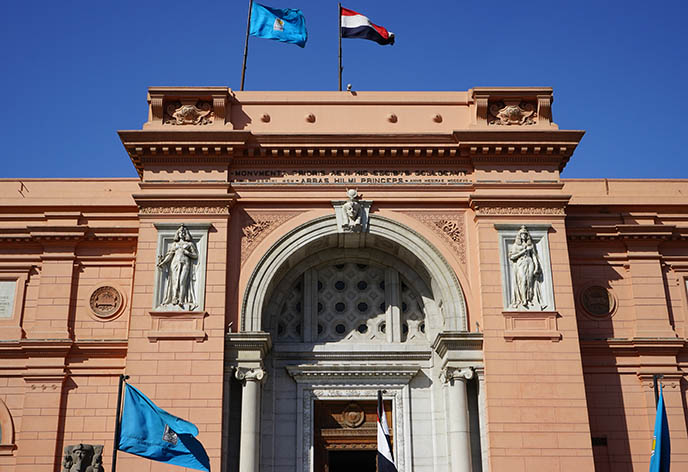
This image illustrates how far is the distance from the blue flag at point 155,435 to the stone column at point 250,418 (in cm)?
301

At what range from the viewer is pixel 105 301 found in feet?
74.1

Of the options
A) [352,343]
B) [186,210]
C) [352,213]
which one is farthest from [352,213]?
[186,210]

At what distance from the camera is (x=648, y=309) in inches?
891

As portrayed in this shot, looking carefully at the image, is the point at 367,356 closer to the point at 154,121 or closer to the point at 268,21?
the point at 154,121

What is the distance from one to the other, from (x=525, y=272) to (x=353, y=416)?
5.73 metres

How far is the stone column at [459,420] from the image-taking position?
794 inches

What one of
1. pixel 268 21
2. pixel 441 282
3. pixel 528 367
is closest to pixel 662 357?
pixel 528 367

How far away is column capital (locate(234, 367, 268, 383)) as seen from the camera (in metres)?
20.3

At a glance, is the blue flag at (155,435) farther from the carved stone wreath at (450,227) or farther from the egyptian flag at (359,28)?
the egyptian flag at (359,28)

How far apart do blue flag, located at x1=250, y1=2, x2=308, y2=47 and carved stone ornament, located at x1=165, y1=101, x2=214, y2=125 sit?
455 cm

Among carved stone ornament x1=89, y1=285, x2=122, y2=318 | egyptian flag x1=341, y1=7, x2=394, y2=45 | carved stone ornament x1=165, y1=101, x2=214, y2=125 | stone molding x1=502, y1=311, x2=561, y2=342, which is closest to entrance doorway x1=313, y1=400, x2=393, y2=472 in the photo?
stone molding x1=502, y1=311, x2=561, y2=342

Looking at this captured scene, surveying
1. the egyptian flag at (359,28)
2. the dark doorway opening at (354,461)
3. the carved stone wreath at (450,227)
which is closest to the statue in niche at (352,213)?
the carved stone wreath at (450,227)

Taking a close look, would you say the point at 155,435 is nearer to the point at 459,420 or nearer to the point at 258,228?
the point at 258,228

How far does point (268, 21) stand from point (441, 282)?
10065mm
